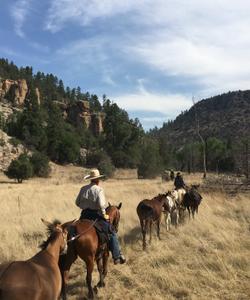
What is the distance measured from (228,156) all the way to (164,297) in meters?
89.1

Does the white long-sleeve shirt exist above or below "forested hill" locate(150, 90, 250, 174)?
below

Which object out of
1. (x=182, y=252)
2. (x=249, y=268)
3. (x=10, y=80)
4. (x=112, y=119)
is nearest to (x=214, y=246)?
(x=182, y=252)

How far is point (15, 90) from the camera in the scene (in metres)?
140

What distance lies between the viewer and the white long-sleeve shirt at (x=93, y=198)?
934cm

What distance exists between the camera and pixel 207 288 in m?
8.76

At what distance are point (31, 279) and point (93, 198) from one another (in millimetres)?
3875

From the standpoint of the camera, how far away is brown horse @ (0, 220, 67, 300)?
17.3ft

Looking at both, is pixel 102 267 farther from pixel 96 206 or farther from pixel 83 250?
pixel 83 250

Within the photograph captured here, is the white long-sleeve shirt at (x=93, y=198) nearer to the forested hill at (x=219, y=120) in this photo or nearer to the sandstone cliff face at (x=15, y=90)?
the forested hill at (x=219, y=120)

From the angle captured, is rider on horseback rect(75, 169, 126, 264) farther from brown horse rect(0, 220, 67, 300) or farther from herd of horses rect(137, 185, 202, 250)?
herd of horses rect(137, 185, 202, 250)

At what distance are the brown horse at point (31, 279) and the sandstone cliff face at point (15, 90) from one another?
138332 mm

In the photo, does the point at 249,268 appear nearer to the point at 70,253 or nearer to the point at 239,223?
the point at 70,253

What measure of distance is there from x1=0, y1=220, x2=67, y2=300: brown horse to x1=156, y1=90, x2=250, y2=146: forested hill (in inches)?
4627

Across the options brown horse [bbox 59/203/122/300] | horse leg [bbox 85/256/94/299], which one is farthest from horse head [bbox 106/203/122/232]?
horse leg [bbox 85/256/94/299]
